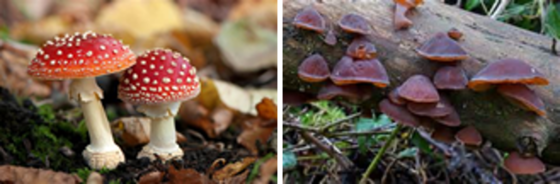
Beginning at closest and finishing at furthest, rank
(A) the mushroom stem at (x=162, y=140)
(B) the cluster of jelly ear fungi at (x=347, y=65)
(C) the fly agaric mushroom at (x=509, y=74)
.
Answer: (C) the fly agaric mushroom at (x=509, y=74) → (B) the cluster of jelly ear fungi at (x=347, y=65) → (A) the mushroom stem at (x=162, y=140)

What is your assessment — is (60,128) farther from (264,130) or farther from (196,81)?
(264,130)

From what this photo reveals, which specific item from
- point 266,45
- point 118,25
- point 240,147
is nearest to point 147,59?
point 240,147

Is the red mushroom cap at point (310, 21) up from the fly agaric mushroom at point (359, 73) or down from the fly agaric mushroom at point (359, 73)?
up

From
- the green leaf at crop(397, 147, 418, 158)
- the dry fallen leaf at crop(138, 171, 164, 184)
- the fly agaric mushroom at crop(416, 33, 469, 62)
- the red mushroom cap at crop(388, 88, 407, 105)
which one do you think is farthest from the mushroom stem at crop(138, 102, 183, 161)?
the green leaf at crop(397, 147, 418, 158)

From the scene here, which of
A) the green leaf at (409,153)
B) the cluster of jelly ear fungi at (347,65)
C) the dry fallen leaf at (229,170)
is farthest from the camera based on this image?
the green leaf at (409,153)

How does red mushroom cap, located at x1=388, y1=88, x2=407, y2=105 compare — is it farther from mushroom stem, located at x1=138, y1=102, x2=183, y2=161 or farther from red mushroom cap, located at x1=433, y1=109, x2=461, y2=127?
mushroom stem, located at x1=138, y1=102, x2=183, y2=161

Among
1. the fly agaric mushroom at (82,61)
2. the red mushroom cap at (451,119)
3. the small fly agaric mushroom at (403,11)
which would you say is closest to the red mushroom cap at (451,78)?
the red mushroom cap at (451,119)

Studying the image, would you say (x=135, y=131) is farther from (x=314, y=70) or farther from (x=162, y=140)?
(x=314, y=70)

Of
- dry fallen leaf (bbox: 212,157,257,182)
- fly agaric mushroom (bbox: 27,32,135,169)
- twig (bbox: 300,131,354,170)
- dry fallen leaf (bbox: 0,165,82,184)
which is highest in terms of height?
fly agaric mushroom (bbox: 27,32,135,169)

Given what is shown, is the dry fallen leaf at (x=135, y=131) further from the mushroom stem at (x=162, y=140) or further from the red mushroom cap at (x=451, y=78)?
the red mushroom cap at (x=451, y=78)
